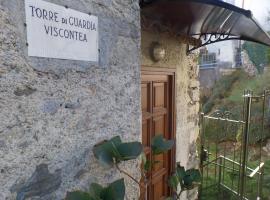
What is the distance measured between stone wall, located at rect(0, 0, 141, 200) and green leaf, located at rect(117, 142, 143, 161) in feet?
0.65

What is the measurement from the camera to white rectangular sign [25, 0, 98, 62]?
147 centimetres

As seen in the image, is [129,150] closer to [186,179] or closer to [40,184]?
[40,184]

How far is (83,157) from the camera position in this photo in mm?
1749

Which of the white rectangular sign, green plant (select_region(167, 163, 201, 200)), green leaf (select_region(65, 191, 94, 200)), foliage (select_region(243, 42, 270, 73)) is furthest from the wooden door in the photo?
foliage (select_region(243, 42, 270, 73))

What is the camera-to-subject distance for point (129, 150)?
172 centimetres

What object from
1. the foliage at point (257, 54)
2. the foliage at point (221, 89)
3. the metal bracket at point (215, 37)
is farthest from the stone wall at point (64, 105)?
the foliage at point (257, 54)

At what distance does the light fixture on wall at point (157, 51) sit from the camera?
128 inches

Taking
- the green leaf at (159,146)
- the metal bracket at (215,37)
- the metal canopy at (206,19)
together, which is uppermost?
the metal canopy at (206,19)

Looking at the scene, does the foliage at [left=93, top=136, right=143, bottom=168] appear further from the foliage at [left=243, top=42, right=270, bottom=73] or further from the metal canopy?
the foliage at [left=243, top=42, right=270, bottom=73]

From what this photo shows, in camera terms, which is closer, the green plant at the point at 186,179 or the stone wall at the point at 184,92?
the green plant at the point at 186,179

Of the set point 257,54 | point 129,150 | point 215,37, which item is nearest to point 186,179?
point 129,150

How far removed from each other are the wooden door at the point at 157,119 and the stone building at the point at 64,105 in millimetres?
1250

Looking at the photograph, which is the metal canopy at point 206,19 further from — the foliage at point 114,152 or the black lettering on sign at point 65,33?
the foliage at point 114,152

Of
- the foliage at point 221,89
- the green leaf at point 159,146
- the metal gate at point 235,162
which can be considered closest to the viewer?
the green leaf at point 159,146
